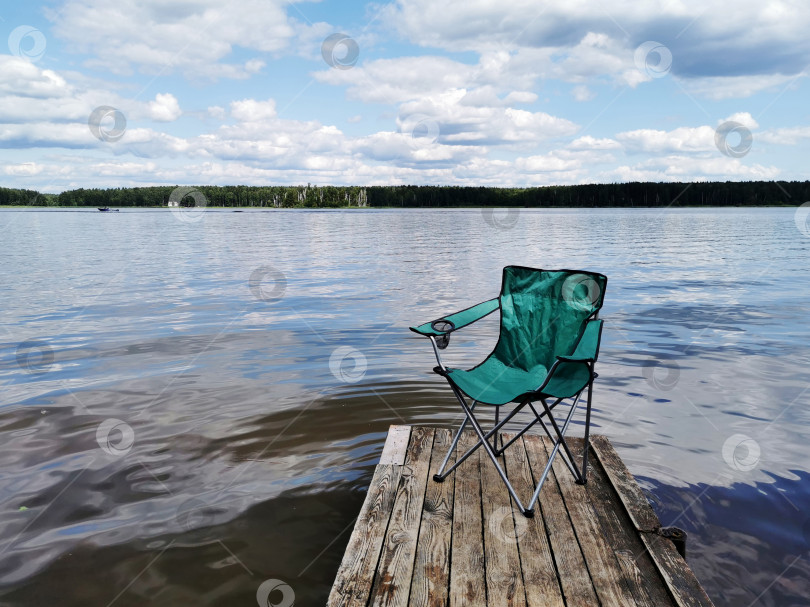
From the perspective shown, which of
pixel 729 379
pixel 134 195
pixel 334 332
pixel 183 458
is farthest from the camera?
pixel 134 195

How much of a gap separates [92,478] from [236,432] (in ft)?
3.39

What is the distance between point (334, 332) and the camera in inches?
318

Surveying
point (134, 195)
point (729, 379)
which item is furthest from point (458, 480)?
point (134, 195)

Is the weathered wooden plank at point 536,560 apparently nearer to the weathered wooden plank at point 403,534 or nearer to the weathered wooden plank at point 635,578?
the weathered wooden plank at point 635,578

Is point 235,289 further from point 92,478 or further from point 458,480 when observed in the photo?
point 458,480

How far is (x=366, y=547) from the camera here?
7.86 ft

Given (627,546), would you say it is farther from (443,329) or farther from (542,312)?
(542,312)

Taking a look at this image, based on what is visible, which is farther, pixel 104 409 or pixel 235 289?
pixel 235 289

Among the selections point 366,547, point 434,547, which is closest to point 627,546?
point 434,547

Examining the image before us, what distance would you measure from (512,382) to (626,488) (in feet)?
2.72
